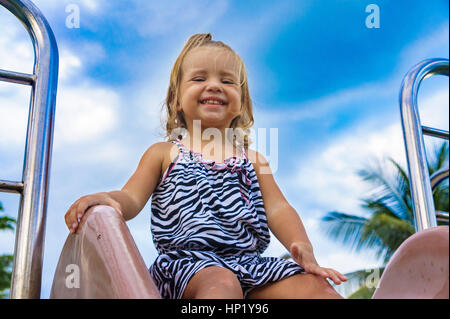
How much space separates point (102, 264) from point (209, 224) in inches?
21.8

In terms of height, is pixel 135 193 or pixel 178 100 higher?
pixel 178 100

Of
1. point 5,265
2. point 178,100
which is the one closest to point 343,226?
point 5,265

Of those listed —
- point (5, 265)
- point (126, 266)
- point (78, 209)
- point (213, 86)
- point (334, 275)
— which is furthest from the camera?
point (5, 265)

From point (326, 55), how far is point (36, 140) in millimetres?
13347

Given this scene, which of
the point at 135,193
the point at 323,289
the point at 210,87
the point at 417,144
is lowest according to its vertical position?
the point at 323,289

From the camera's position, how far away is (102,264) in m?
0.81

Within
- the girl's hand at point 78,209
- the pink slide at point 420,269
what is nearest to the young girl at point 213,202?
the girl's hand at point 78,209

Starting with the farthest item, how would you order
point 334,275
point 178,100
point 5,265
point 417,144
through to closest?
point 5,265 → point 178,100 → point 417,144 → point 334,275

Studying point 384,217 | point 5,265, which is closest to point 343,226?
point 384,217

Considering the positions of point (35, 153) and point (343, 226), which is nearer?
point (35, 153)

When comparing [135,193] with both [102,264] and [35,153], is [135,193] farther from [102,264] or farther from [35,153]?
[102,264]

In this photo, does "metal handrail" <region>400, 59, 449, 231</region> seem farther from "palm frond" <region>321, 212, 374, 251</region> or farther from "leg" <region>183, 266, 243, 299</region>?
"palm frond" <region>321, 212, 374, 251</region>

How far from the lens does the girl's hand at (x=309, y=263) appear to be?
44.0 inches
